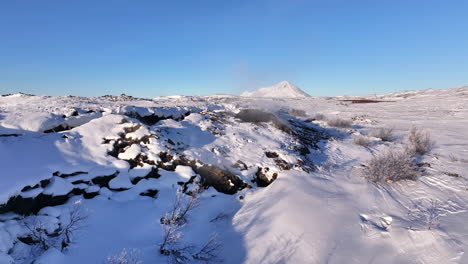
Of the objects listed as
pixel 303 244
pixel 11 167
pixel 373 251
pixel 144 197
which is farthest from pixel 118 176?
pixel 373 251

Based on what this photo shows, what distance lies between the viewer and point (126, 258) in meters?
2.88

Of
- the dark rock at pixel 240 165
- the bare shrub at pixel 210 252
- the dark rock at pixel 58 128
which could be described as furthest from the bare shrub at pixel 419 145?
the dark rock at pixel 58 128

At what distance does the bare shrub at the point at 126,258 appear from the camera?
2.74 meters

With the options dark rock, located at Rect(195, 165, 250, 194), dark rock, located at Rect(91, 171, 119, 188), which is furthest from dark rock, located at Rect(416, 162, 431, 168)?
dark rock, located at Rect(91, 171, 119, 188)

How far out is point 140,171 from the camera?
5.02m

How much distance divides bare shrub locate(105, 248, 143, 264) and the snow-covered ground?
0.08 ft

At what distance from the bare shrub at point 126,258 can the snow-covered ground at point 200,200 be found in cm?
Result: 2

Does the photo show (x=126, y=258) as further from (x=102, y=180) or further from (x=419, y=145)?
(x=419, y=145)

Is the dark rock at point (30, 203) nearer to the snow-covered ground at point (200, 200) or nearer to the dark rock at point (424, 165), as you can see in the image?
the snow-covered ground at point (200, 200)

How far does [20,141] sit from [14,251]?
2940 mm

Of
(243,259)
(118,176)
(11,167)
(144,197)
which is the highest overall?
(11,167)

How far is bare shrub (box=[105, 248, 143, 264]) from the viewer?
2745mm

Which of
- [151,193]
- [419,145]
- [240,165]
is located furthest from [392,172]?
[151,193]

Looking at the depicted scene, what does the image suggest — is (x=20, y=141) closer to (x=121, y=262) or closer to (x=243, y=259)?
(x=121, y=262)
